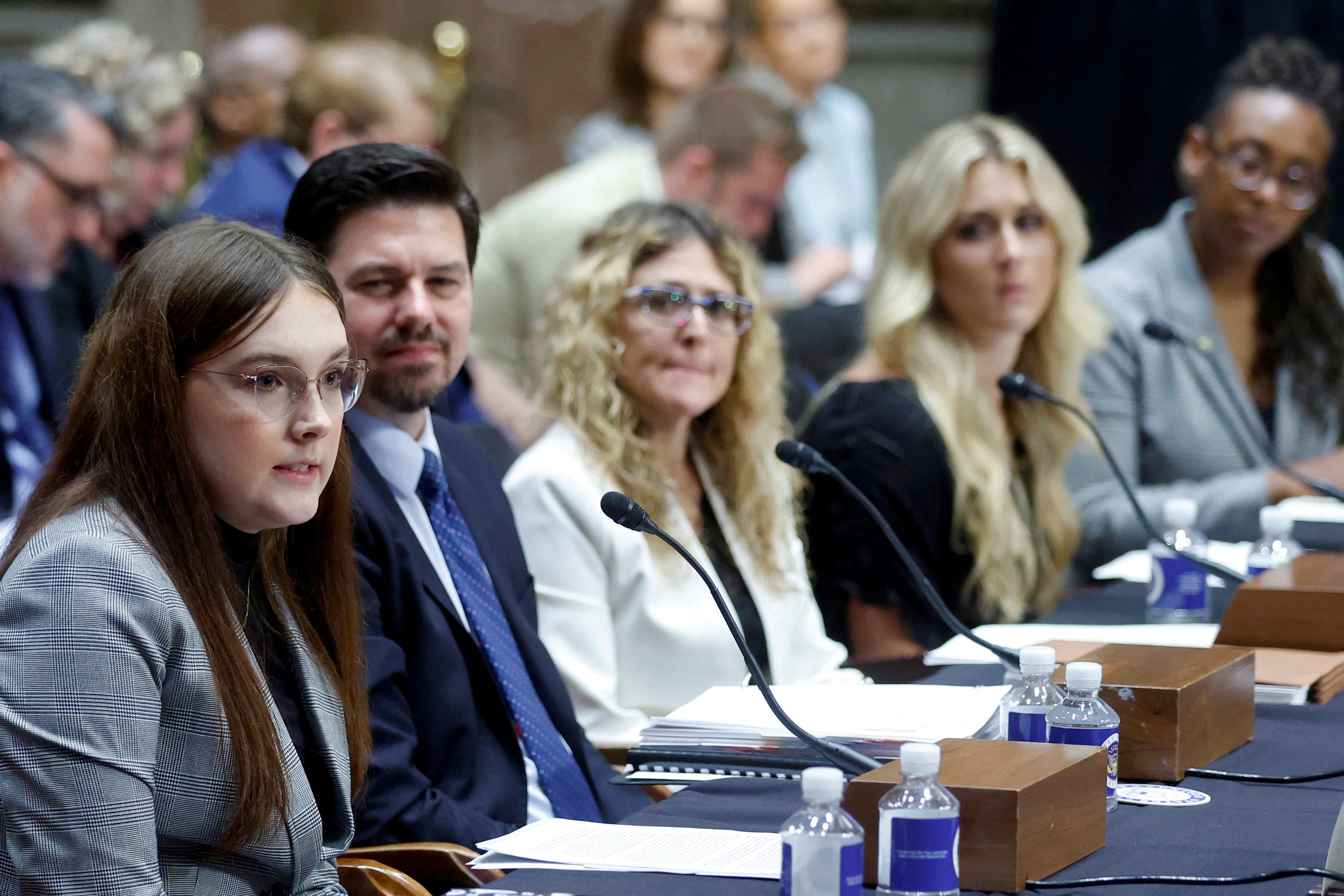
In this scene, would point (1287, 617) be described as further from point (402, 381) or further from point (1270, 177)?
point (1270, 177)

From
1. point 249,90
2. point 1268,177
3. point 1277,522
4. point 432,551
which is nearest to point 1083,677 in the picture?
point 432,551

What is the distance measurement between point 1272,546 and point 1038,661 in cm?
138

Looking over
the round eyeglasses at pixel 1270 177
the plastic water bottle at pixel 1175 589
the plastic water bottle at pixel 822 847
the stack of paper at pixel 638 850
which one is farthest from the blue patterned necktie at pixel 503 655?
the round eyeglasses at pixel 1270 177

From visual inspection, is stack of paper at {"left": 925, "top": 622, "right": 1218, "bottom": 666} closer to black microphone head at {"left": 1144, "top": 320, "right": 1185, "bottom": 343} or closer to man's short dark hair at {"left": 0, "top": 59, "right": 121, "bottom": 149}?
black microphone head at {"left": 1144, "top": 320, "right": 1185, "bottom": 343}

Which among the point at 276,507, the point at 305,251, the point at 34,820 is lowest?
the point at 34,820

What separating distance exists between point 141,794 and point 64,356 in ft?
9.28

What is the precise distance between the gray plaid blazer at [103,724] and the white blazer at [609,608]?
0.88 meters

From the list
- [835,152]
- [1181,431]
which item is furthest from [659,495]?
Result: [835,152]

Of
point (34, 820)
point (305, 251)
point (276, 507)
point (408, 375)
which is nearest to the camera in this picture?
point (34, 820)

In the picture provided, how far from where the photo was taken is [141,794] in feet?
4.33

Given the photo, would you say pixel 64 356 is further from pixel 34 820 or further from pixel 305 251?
pixel 34 820

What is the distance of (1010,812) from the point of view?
4.16 feet

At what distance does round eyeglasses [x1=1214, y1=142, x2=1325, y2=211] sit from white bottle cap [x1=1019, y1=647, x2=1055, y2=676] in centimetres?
256

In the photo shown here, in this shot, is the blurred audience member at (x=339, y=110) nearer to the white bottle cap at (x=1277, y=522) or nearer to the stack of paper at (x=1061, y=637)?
the stack of paper at (x=1061, y=637)
